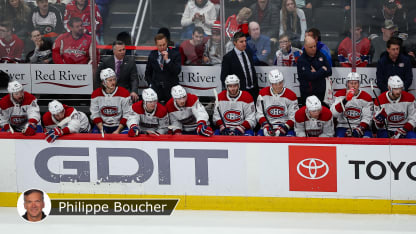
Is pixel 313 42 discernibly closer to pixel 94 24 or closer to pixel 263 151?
pixel 263 151

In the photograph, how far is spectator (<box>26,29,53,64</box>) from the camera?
1002cm

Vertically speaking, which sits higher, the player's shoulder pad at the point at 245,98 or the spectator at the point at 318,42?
the spectator at the point at 318,42

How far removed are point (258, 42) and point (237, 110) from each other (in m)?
1.03

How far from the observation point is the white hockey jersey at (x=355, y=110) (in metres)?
8.94

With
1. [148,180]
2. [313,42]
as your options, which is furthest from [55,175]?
[313,42]

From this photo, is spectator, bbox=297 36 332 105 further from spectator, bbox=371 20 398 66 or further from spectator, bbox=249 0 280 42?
spectator, bbox=371 20 398 66

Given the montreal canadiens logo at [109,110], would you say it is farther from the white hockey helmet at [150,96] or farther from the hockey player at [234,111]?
the hockey player at [234,111]

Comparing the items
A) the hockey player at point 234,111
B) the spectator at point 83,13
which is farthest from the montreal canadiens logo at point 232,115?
the spectator at point 83,13

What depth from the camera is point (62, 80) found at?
1026cm

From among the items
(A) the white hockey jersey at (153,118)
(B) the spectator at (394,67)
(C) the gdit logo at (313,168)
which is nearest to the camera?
(C) the gdit logo at (313,168)

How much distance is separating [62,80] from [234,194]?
324 cm

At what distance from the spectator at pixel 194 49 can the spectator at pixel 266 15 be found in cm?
69

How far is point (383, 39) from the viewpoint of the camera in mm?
9500

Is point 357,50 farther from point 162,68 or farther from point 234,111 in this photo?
point 162,68
